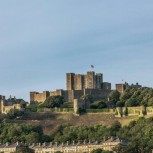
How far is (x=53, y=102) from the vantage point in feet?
500

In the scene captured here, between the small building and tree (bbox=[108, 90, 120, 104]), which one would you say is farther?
the small building

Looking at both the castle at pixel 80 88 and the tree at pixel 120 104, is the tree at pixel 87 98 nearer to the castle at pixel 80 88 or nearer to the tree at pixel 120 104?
the castle at pixel 80 88

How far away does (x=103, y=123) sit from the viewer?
137 m

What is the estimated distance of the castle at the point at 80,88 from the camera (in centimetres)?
15925

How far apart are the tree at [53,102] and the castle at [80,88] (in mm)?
4654

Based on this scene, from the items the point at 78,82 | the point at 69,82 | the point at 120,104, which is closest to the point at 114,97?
the point at 120,104

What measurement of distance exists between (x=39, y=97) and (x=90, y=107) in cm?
1665

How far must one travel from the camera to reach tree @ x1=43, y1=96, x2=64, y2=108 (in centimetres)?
15175

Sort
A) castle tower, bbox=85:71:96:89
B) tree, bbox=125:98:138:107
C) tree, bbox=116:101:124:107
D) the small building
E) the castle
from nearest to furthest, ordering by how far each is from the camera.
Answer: tree, bbox=125:98:138:107
tree, bbox=116:101:124:107
the small building
the castle
castle tower, bbox=85:71:96:89

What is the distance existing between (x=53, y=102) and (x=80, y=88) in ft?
43.6

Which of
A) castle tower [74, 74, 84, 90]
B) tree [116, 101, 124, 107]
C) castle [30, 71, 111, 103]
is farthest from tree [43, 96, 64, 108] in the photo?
tree [116, 101, 124, 107]

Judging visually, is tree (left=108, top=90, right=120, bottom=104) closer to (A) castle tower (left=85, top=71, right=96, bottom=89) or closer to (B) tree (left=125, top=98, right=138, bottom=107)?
(B) tree (left=125, top=98, right=138, bottom=107)

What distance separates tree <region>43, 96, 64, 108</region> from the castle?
465 cm

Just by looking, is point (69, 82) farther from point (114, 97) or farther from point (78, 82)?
point (114, 97)
